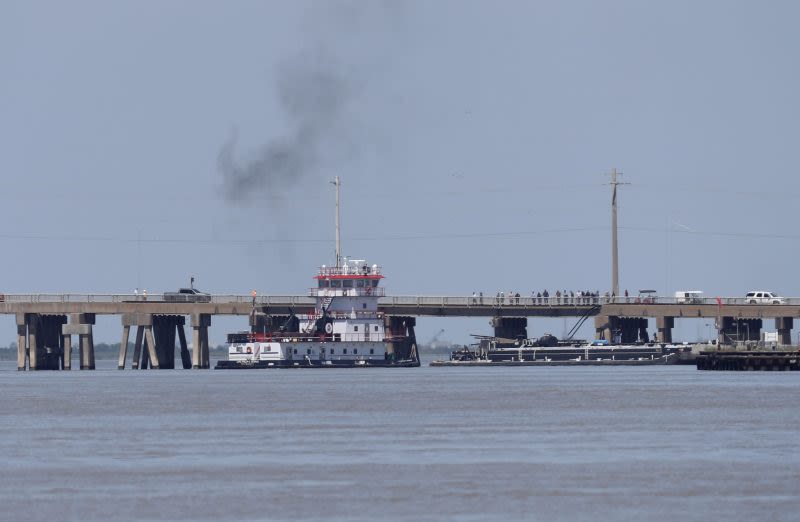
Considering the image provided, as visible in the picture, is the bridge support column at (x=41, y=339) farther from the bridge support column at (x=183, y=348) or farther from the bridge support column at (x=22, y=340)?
the bridge support column at (x=183, y=348)

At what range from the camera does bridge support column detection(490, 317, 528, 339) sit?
185 metres

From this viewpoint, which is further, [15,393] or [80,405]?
[15,393]

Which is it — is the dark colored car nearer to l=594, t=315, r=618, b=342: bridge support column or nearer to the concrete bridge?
the concrete bridge

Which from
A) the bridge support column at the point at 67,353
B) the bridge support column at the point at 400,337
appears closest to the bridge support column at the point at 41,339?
the bridge support column at the point at 67,353

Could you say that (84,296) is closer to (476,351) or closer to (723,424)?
(476,351)

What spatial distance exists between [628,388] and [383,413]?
107ft

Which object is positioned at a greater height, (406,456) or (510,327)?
(510,327)

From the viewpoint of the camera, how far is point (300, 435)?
241 feet

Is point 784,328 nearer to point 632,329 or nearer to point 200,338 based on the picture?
point 632,329

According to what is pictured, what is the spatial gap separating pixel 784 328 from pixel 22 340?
7636 centimetres

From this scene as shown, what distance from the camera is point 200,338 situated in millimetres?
181750

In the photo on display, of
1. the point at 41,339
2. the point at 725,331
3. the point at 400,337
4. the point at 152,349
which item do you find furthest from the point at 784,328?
the point at 41,339

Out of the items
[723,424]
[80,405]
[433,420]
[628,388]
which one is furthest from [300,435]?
[628,388]

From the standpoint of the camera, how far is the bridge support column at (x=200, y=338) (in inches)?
7067
